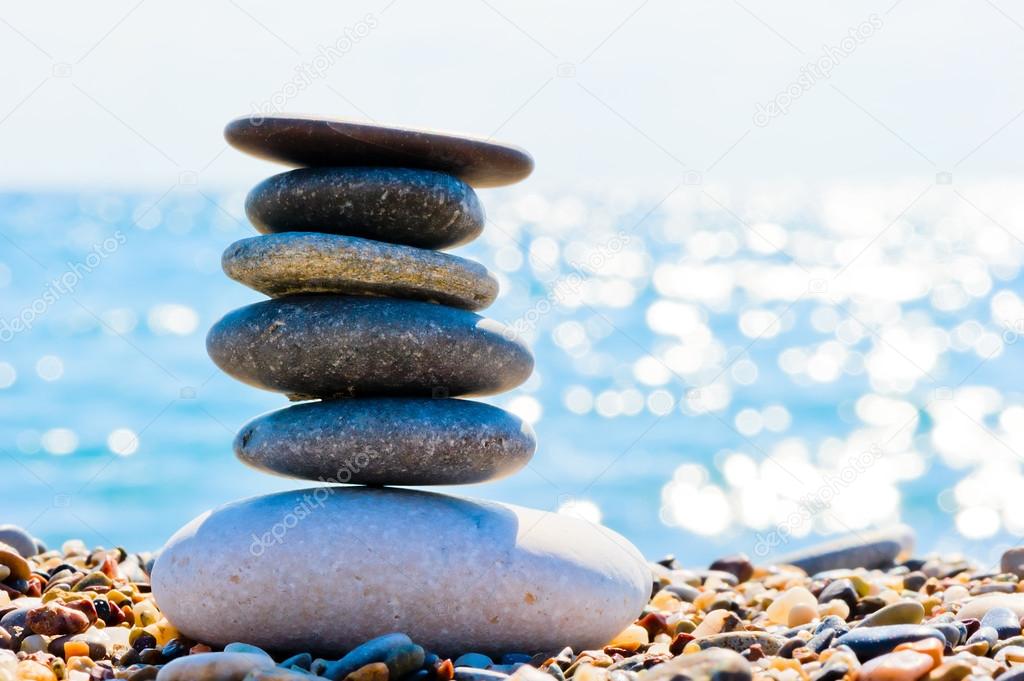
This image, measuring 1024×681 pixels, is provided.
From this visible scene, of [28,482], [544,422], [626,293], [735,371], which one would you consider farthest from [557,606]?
[626,293]

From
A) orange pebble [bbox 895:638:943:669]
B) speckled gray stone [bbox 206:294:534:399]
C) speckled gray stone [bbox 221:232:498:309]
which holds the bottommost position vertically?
orange pebble [bbox 895:638:943:669]

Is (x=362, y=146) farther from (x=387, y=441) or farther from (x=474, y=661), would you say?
(x=474, y=661)

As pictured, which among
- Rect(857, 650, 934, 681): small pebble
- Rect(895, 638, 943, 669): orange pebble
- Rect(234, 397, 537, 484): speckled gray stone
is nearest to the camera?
Rect(857, 650, 934, 681): small pebble

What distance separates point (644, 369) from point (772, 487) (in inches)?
265

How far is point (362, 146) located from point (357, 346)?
898 mm

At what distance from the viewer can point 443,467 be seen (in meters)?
4.93

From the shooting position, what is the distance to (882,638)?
3.91 metres

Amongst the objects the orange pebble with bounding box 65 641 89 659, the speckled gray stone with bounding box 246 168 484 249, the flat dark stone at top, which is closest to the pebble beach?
the orange pebble with bounding box 65 641 89 659

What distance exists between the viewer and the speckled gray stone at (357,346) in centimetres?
486

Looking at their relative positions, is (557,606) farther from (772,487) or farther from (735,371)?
(735,371)

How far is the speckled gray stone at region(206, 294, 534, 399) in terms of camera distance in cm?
486

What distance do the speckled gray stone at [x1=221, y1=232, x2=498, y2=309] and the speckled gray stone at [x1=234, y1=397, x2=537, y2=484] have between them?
50 centimetres

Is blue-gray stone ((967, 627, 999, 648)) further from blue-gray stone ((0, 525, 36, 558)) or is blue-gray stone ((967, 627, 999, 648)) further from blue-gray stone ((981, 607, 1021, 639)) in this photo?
blue-gray stone ((0, 525, 36, 558))

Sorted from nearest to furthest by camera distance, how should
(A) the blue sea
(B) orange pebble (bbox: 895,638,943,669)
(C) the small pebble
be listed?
(C) the small pebble → (B) orange pebble (bbox: 895,638,943,669) → (A) the blue sea
